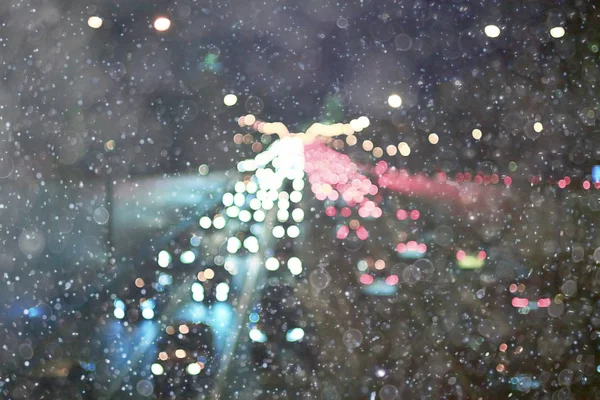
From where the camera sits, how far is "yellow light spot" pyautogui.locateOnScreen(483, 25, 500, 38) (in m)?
0.39

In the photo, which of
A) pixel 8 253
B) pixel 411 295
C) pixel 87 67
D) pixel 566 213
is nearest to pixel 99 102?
pixel 87 67

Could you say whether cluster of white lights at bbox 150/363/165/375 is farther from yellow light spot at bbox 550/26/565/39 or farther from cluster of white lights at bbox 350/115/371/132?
yellow light spot at bbox 550/26/565/39

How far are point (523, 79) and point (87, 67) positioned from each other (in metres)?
0.32

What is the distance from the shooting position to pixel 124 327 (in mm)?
373

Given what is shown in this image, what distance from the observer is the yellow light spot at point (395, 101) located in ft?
1.23

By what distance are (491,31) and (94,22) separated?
0.29 m

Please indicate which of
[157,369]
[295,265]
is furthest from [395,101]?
[157,369]

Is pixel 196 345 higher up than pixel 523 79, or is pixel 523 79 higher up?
pixel 523 79

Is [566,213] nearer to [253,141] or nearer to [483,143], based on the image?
[483,143]

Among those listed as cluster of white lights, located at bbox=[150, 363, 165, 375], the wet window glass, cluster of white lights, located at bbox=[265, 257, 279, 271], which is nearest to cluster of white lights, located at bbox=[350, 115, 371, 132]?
the wet window glass

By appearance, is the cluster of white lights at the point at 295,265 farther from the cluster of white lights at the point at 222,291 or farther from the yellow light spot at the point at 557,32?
the yellow light spot at the point at 557,32

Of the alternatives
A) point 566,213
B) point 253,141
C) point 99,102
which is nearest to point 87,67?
point 99,102

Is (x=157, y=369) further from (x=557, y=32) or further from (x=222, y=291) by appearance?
(x=557, y=32)

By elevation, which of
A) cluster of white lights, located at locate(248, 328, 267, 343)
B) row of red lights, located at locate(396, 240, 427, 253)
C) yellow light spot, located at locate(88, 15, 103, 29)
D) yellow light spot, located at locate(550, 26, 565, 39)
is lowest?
cluster of white lights, located at locate(248, 328, 267, 343)
